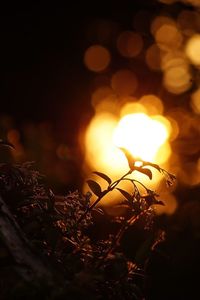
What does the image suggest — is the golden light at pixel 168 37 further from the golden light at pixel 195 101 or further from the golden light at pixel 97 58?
the golden light at pixel 195 101

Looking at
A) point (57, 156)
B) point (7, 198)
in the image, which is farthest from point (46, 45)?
point (7, 198)

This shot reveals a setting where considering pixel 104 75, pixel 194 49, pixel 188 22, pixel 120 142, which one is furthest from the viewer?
pixel 188 22

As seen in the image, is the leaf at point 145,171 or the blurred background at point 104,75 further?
the blurred background at point 104,75

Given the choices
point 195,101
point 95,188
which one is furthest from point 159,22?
point 95,188

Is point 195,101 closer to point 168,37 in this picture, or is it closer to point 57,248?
point 168,37

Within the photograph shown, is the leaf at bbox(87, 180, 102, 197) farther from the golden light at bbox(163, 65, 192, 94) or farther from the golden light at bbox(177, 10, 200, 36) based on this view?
the golden light at bbox(177, 10, 200, 36)

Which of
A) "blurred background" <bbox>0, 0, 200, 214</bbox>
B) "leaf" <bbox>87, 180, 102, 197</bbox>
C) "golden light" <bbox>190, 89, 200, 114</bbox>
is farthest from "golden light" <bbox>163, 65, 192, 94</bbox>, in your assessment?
"leaf" <bbox>87, 180, 102, 197</bbox>

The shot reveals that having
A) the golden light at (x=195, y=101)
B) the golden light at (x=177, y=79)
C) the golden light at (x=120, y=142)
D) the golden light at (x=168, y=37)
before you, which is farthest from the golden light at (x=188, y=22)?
the golden light at (x=120, y=142)
